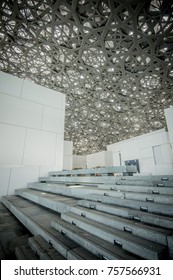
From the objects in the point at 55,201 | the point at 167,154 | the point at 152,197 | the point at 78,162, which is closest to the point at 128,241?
the point at 152,197

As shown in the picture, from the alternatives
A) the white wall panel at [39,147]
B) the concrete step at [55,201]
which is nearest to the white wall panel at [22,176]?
the white wall panel at [39,147]

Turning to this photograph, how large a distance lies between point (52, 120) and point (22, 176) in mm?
3994

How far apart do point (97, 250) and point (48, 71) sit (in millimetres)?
17165

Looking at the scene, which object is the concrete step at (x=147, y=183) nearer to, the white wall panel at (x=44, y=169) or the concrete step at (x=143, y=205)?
the concrete step at (x=143, y=205)

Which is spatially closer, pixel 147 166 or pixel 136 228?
pixel 136 228

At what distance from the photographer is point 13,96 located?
24.8ft

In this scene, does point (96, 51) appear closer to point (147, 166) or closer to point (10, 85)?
point (10, 85)

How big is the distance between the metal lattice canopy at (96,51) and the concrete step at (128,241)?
11660mm

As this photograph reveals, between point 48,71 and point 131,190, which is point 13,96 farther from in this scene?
point 48,71

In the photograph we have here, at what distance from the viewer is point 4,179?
6.21m

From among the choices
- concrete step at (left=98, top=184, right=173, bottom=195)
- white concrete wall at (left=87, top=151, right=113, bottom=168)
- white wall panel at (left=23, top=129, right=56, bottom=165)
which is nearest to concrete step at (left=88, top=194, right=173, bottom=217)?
concrete step at (left=98, top=184, right=173, bottom=195)

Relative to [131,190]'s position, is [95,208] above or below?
below

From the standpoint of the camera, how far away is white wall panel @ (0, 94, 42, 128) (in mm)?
7152

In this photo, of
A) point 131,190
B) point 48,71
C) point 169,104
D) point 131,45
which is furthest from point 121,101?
point 131,190
